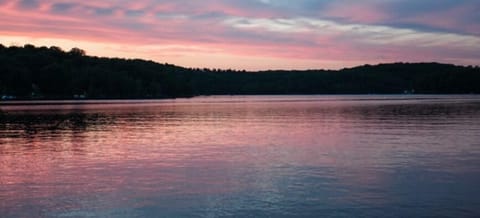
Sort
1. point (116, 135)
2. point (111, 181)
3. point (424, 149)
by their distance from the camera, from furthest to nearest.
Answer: point (116, 135), point (424, 149), point (111, 181)

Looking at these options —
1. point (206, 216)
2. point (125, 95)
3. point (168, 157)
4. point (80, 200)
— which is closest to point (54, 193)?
point (80, 200)

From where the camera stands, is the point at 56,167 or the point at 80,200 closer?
the point at 80,200

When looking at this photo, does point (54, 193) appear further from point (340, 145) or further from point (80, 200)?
point (340, 145)

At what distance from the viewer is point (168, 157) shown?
89.4ft

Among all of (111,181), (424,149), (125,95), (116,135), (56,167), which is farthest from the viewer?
(125,95)

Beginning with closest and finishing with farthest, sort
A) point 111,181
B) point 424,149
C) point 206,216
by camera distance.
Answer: point 206,216
point 111,181
point 424,149

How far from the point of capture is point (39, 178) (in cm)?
2114

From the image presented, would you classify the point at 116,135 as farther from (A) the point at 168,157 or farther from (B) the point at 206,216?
(B) the point at 206,216

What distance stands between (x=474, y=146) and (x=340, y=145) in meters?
6.95

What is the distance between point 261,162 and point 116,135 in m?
17.4

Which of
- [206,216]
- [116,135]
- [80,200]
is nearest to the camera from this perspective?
[206,216]

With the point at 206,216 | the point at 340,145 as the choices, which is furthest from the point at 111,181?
the point at 340,145

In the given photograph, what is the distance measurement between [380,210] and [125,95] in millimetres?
186032

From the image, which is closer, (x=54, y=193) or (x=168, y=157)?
(x=54, y=193)
